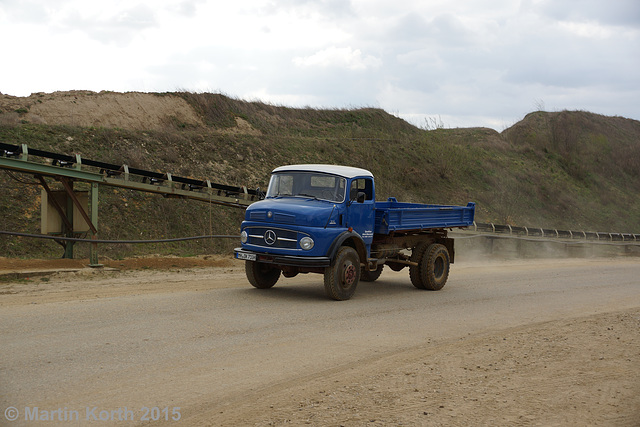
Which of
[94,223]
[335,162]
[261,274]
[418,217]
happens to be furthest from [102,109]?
[418,217]

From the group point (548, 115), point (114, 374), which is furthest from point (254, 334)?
point (548, 115)

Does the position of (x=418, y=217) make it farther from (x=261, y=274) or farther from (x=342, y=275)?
(x=261, y=274)

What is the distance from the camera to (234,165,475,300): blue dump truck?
11102 mm

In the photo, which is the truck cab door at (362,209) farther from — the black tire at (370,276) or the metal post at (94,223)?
the metal post at (94,223)

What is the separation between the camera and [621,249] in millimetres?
33188

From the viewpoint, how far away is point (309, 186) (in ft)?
39.5

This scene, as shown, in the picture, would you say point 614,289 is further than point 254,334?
Yes

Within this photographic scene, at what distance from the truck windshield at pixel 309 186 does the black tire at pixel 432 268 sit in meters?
3.34

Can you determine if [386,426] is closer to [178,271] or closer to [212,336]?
[212,336]

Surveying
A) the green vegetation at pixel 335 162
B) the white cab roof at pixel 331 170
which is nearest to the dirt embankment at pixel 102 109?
the green vegetation at pixel 335 162

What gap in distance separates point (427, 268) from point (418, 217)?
1.27 metres

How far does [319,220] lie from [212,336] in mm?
3599

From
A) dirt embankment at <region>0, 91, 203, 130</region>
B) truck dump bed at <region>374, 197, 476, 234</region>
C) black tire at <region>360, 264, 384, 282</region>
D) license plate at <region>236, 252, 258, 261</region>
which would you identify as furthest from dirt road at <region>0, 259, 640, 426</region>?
dirt embankment at <region>0, 91, 203, 130</region>

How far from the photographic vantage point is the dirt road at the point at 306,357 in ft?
18.0
